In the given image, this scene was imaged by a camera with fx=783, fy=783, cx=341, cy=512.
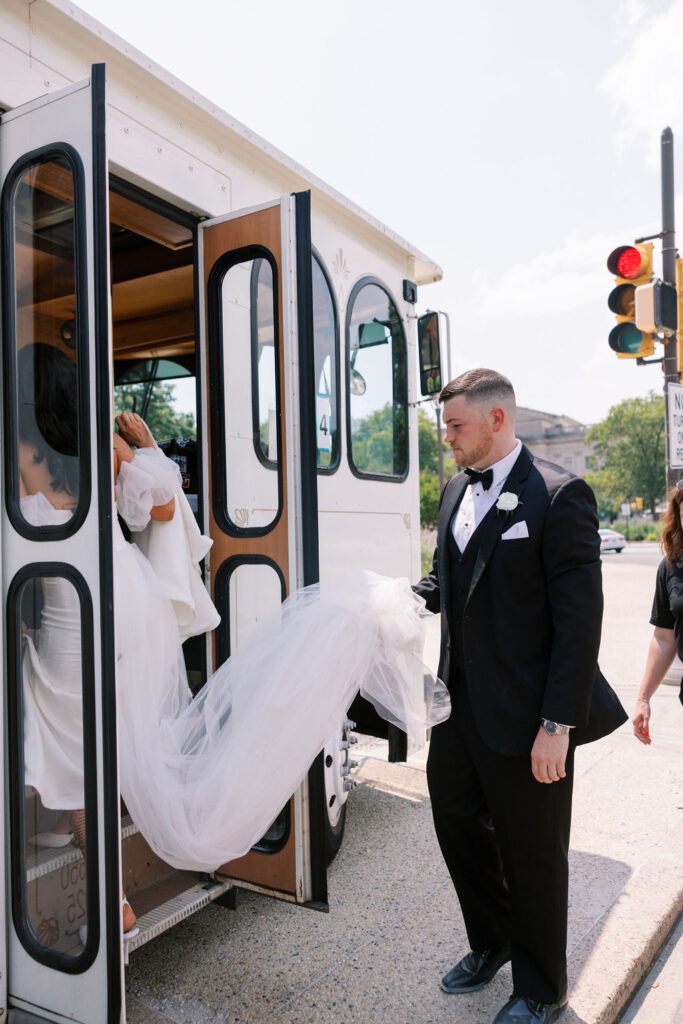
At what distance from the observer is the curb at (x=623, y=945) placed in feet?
7.92

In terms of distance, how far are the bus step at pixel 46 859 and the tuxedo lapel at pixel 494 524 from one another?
1.32 meters

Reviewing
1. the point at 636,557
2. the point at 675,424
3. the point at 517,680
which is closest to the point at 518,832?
the point at 517,680

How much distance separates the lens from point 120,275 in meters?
4.06

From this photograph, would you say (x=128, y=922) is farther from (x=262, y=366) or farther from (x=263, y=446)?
(x=262, y=366)

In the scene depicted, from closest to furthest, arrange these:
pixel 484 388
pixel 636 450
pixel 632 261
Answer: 1. pixel 484 388
2. pixel 632 261
3. pixel 636 450

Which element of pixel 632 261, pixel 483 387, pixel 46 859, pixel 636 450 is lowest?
pixel 46 859

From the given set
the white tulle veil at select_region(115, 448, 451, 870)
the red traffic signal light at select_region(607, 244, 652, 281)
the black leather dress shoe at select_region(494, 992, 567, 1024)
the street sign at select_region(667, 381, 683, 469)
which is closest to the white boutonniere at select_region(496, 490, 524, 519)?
the white tulle veil at select_region(115, 448, 451, 870)

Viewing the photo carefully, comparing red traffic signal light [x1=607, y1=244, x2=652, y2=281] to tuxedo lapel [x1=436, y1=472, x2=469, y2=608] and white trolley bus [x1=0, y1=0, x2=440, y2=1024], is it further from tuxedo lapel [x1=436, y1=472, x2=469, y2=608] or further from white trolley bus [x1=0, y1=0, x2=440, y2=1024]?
tuxedo lapel [x1=436, y1=472, x2=469, y2=608]

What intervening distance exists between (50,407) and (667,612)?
2.34m

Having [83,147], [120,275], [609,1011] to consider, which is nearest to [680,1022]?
[609,1011]

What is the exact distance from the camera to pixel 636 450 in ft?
186

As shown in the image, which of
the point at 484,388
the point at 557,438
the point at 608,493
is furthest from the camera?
the point at 557,438

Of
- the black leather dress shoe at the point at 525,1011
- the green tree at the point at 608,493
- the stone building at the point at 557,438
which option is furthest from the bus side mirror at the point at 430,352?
the stone building at the point at 557,438

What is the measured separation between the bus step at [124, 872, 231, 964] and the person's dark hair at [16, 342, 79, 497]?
1.35 metres
